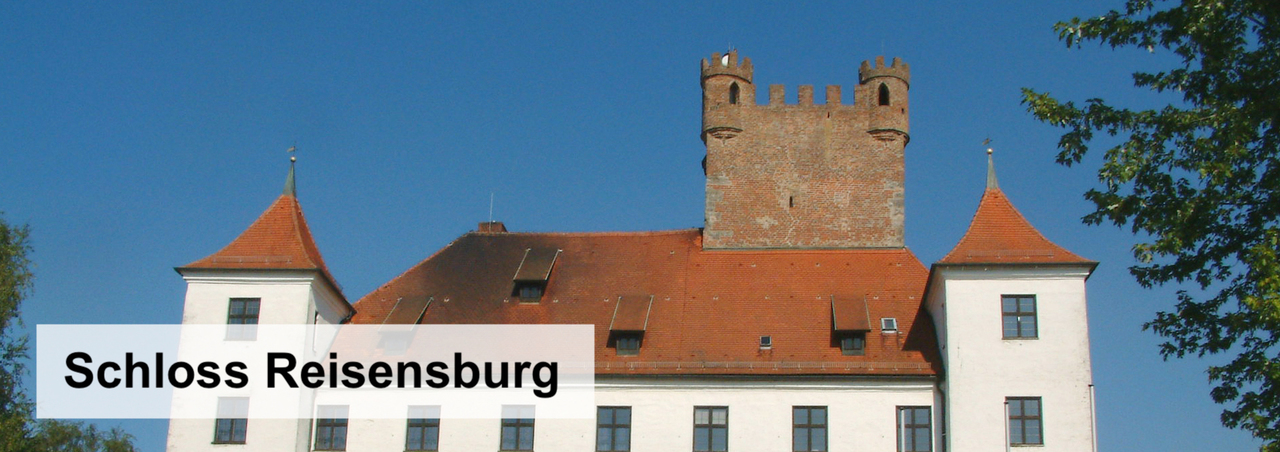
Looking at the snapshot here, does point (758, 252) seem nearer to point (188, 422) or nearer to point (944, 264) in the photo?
point (944, 264)

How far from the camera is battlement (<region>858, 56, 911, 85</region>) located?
44.8m

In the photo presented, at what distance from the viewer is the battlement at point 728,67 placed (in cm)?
4525

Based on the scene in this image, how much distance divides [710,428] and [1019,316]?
817 centimetres

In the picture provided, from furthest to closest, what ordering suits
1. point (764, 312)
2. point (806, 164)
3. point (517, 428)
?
point (806, 164)
point (764, 312)
point (517, 428)

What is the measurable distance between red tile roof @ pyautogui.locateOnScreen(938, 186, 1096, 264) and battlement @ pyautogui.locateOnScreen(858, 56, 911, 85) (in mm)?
7631

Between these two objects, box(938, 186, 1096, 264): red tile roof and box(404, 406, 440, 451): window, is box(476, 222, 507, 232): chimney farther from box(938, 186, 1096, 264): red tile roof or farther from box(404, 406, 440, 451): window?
box(938, 186, 1096, 264): red tile roof

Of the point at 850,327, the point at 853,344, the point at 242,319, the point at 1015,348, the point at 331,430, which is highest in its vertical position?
the point at 850,327

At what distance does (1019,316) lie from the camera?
1389 inches

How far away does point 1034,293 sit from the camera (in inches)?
1393

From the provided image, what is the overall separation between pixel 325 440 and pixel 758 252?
13577 millimetres

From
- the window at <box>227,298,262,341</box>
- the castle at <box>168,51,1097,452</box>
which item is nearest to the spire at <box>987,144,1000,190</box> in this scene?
the castle at <box>168,51,1097,452</box>

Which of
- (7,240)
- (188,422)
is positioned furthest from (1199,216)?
(7,240)

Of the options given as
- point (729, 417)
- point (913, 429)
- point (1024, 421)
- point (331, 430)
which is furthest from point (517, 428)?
point (1024, 421)

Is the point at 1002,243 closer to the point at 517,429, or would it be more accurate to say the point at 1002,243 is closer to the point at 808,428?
the point at 808,428
